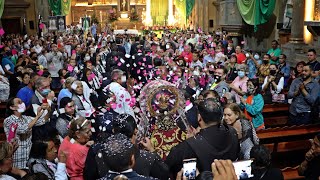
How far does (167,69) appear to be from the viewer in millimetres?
7996

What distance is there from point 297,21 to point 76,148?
959 cm

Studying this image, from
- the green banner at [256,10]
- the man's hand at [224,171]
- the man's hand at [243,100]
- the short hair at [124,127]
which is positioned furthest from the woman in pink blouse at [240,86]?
the green banner at [256,10]

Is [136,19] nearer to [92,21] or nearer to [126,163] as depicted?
[92,21]

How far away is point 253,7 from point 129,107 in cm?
888

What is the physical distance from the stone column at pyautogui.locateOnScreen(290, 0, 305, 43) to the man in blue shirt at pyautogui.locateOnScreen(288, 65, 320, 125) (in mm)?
5392

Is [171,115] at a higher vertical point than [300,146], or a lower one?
higher

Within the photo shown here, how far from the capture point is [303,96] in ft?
21.1

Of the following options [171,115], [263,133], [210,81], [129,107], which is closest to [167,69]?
[210,81]

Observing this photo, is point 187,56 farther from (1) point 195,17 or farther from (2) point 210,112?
(1) point 195,17

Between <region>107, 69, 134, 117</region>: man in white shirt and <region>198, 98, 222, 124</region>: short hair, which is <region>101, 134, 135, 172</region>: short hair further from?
<region>107, 69, 134, 117</region>: man in white shirt

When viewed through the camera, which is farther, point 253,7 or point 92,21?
point 92,21

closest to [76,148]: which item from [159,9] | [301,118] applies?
[301,118]

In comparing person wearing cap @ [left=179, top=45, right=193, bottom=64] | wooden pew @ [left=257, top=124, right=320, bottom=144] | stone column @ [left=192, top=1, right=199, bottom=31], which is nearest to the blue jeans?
wooden pew @ [left=257, top=124, right=320, bottom=144]

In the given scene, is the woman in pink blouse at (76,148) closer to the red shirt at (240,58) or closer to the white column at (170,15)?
the red shirt at (240,58)
